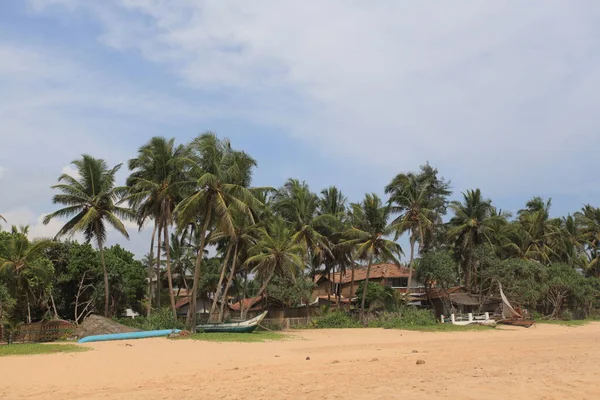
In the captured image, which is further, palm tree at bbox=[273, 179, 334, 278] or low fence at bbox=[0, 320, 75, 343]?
palm tree at bbox=[273, 179, 334, 278]

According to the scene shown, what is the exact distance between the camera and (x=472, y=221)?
44.6m

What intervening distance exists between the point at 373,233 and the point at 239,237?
36.0 feet

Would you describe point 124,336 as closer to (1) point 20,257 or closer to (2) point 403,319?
(1) point 20,257

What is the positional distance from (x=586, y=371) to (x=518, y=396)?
493cm

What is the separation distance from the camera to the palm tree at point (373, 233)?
40.0 m

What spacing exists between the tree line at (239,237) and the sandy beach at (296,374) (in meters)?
10.4

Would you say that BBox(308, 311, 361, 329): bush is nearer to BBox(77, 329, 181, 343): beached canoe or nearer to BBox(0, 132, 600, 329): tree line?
BBox(0, 132, 600, 329): tree line

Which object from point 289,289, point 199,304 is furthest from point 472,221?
point 199,304

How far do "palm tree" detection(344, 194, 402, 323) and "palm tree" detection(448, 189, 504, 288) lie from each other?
8077 mm

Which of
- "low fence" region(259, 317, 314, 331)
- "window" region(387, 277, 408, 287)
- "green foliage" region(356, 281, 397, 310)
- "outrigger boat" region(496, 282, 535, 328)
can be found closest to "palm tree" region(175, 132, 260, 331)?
"low fence" region(259, 317, 314, 331)

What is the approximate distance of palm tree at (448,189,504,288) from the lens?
149 ft

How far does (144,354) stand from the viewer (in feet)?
61.7

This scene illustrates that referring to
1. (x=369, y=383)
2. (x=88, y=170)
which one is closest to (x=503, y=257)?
(x=88, y=170)

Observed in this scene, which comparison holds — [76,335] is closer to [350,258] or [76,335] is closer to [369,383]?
[369,383]
